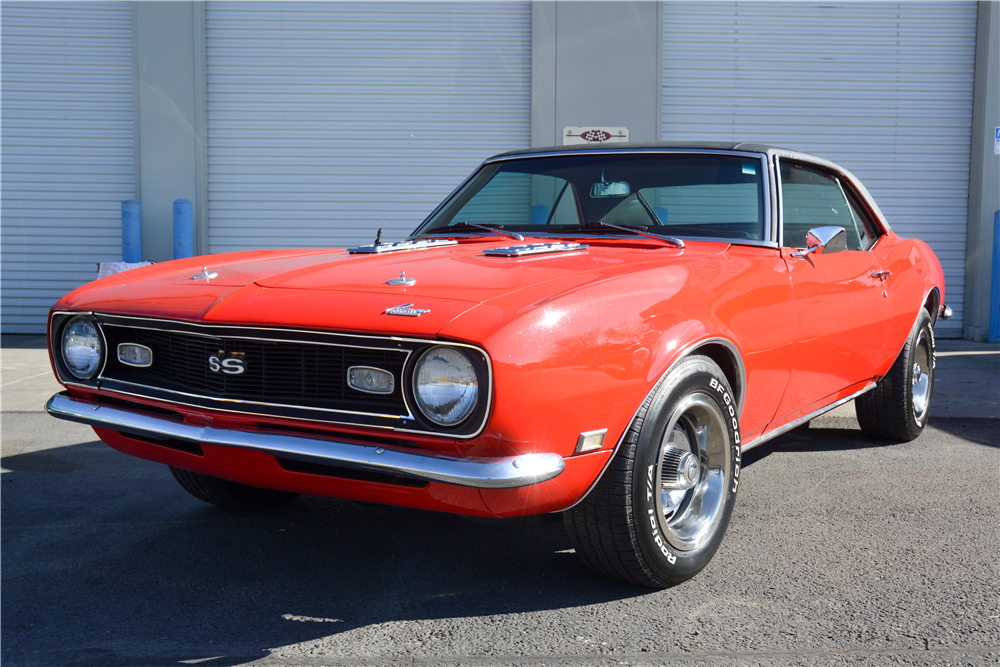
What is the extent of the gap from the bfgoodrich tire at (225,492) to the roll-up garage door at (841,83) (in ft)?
22.9

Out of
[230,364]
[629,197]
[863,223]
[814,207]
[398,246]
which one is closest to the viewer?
[230,364]

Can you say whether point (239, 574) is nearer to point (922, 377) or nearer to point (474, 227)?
point (474, 227)

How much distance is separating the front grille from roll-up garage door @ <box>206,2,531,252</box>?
6.76 metres

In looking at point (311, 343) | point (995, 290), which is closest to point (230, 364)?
point (311, 343)

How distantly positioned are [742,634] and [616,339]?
84 cm

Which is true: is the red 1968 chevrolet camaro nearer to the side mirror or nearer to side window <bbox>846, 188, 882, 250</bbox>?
the side mirror

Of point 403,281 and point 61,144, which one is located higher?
point 61,144

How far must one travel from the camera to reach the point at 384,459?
2016 millimetres

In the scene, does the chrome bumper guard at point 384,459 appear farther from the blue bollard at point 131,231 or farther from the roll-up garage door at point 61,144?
the roll-up garage door at point 61,144

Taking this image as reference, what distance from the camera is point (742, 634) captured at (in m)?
2.20

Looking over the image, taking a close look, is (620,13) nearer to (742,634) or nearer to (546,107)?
(546,107)

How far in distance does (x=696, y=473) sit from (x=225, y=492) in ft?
5.67

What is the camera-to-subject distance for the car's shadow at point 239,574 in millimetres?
2213

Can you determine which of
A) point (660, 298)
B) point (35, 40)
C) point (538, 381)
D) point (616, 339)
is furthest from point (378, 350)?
point (35, 40)
